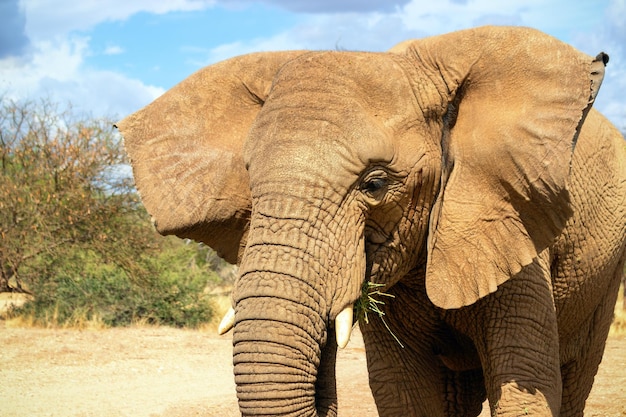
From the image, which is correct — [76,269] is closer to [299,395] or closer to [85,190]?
[85,190]

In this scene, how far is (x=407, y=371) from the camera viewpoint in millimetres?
5129

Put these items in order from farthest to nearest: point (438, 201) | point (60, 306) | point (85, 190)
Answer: point (85, 190) < point (60, 306) < point (438, 201)

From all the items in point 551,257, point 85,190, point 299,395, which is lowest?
point 299,395

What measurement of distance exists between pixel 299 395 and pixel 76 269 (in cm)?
1283

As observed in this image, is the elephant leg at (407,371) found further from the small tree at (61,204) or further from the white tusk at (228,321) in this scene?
the small tree at (61,204)

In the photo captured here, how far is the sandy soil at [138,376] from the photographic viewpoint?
29.2 feet

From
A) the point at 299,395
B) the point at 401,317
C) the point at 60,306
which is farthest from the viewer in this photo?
the point at 60,306

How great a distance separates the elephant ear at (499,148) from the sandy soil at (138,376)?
4.45 m

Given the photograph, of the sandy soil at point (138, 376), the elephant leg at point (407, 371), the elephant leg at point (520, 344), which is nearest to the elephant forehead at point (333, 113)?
the elephant leg at point (520, 344)

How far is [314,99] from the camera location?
370 cm

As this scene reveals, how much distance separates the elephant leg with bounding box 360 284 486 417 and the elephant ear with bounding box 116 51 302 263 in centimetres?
110

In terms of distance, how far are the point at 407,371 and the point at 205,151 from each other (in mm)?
1754

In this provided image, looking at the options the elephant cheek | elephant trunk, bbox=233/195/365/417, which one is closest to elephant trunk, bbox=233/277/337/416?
elephant trunk, bbox=233/195/365/417

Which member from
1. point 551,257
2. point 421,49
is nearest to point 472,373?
point 551,257
